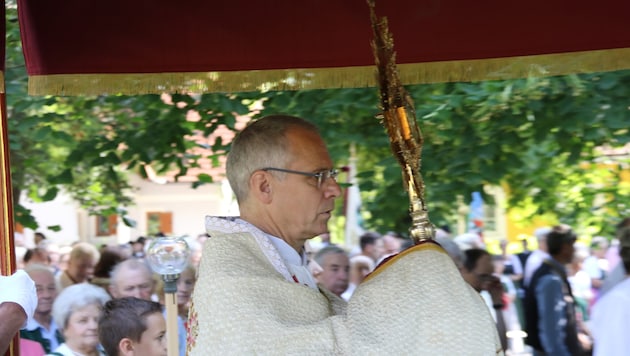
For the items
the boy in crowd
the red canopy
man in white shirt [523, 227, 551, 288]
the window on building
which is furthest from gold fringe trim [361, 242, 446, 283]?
the window on building

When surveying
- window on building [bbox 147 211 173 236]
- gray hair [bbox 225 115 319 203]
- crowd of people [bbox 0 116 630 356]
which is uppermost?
gray hair [bbox 225 115 319 203]

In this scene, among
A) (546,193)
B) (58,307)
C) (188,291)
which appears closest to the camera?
(58,307)

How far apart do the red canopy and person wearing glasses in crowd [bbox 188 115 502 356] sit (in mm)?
1431

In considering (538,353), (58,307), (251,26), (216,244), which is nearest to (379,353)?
(216,244)

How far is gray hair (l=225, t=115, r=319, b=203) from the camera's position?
2.75 m

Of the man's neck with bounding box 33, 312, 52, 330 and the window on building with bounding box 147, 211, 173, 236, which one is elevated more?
the man's neck with bounding box 33, 312, 52, 330

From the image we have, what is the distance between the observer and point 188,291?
6.17 meters

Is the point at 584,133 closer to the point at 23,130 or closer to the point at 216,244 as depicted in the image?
the point at 23,130

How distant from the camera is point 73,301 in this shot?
4805 millimetres

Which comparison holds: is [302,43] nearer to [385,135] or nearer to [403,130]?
[403,130]

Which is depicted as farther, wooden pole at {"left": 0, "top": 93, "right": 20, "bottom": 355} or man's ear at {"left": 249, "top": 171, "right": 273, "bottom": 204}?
wooden pole at {"left": 0, "top": 93, "right": 20, "bottom": 355}

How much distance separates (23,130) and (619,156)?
4.43 m

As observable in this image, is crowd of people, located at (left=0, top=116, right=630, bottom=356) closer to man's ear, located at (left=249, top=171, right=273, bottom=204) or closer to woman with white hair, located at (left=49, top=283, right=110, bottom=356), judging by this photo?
man's ear, located at (left=249, top=171, right=273, bottom=204)

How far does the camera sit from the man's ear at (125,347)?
3.96m
